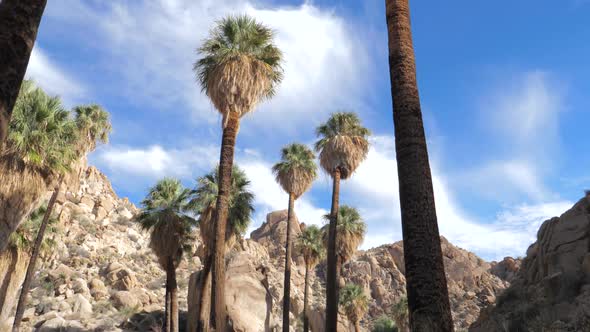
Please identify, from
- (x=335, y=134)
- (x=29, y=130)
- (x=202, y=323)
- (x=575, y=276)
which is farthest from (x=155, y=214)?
(x=575, y=276)

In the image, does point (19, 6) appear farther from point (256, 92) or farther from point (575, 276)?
point (575, 276)

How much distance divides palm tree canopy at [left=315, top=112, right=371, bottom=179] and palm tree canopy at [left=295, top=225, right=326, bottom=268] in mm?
15252

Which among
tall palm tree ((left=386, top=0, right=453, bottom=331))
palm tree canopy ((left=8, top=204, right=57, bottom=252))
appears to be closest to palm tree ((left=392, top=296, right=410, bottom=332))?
palm tree canopy ((left=8, top=204, right=57, bottom=252))

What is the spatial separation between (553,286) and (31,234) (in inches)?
1252

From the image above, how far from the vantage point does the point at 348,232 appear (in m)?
38.2

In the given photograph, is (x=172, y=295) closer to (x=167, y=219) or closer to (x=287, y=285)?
(x=167, y=219)

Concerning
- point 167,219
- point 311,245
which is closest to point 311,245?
point 311,245

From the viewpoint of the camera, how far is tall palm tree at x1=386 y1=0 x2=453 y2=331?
19.4 feet

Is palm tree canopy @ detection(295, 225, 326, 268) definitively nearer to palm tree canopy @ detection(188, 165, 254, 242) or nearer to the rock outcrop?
palm tree canopy @ detection(188, 165, 254, 242)

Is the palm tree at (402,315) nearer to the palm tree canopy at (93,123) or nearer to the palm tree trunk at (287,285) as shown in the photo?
the palm tree trunk at (287,285)

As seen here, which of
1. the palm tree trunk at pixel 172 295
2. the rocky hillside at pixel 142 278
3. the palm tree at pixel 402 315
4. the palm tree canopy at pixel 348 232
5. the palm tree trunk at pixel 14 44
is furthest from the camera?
the palm tree at pixel 402 315

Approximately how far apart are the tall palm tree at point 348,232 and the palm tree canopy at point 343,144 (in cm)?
999

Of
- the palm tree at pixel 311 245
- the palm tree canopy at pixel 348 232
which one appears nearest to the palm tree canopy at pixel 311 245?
the palm tree at pixel 311 245

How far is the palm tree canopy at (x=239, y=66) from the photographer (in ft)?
60.1
